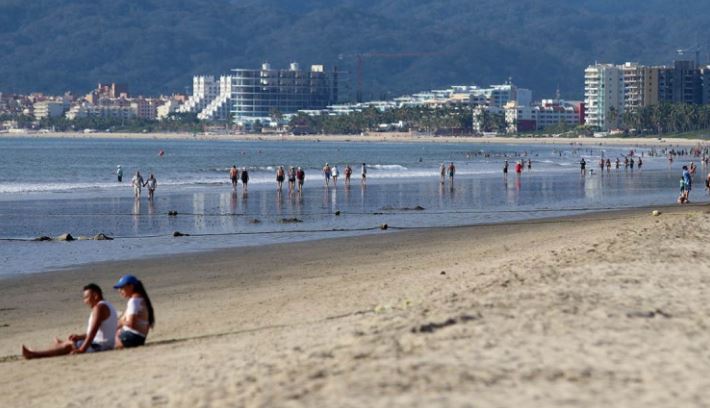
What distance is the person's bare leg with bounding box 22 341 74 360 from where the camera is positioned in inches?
478

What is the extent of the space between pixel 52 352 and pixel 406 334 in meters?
4.05

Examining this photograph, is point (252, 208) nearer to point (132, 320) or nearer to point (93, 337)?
point (132, 320)

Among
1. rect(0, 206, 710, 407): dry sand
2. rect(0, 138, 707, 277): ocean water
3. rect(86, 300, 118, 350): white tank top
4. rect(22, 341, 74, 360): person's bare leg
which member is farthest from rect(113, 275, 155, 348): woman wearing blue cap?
rect(0, 138, 707, 277): ocean water

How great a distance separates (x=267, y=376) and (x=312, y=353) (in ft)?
2.71

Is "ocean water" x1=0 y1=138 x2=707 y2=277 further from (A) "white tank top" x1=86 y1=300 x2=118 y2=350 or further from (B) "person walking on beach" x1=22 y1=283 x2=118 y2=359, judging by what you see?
(A) "white tank top" x1=86 y1=300 x2=118 y2=350

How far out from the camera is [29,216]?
3400 cm

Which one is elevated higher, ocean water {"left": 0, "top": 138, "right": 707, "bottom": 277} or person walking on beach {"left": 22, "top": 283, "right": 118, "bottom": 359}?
person walking on beach {"left": 22, "top": 283, "right": 118, "bottom": 359}

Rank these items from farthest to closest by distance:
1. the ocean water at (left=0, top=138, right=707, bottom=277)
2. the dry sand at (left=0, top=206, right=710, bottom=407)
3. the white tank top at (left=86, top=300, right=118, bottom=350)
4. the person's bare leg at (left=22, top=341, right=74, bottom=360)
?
the ocean water at (left=0, top=138, right=707, bottom=277)
the white tank top at (left=86, top=300, right=118, bottom=350)
the person's bare leg at (left=22, top=341, right=74, bottom=360)
the dry sand at (left=0, top=206, right=710, bottom=407)

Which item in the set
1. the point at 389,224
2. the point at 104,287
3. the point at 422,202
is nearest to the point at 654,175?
the point at 422,202

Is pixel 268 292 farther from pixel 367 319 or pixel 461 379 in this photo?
pixel 461 379

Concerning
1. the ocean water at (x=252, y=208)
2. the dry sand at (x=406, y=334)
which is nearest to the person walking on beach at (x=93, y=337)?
the dry sand at (x=406, y=334)

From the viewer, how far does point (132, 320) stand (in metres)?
12.4

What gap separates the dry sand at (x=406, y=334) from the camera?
8.49m

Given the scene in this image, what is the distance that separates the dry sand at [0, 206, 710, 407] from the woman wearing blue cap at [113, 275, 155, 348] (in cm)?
25
